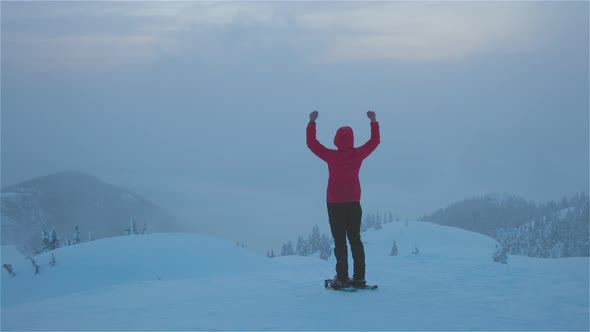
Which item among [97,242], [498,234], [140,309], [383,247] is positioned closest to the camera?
[140,309]

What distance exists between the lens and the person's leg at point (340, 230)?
9305mm

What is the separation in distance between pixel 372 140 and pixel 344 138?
63 cm

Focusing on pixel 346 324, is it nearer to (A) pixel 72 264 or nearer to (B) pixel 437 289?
(B) pixel 437 289

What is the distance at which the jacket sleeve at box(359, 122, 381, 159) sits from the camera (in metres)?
9.17

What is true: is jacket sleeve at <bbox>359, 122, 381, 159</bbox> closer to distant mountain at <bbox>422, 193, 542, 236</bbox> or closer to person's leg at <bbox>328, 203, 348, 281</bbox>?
person's leg at <bbox>328, 203, 348, 281</bbox>

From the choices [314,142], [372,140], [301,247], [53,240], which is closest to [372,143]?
[372,140]

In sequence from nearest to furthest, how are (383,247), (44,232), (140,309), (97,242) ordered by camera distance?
(140,309), (97,242), (44,232), (383,247)

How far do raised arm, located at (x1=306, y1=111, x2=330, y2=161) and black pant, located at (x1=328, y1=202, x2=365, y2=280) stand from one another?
96 centimetres

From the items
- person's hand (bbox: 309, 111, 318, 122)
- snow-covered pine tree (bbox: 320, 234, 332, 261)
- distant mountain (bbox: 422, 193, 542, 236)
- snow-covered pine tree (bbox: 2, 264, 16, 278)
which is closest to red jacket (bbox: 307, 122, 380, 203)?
person's hand (bbox: 309, 111, 318, 122)

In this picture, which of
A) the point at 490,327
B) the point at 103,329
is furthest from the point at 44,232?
the point at 490,327

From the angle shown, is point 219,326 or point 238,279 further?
point 238,279

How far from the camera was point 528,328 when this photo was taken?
7008 millimetres

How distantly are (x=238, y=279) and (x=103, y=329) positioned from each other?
13.2 feet

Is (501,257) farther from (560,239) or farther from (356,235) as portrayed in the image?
(560,239)
